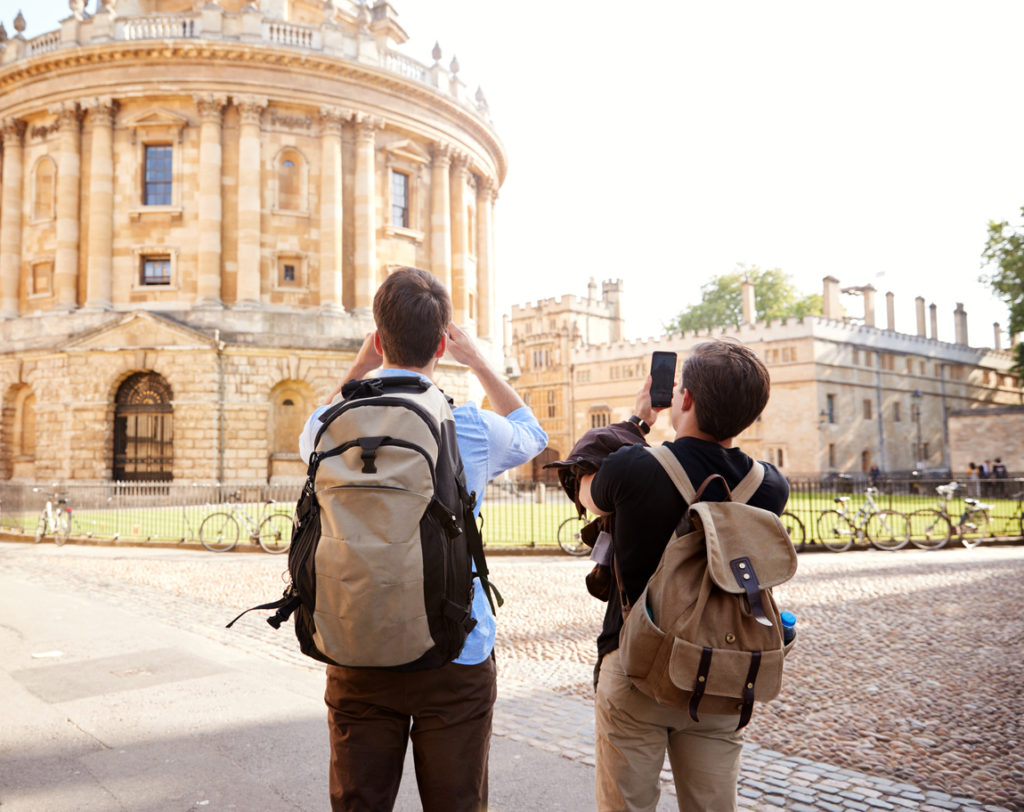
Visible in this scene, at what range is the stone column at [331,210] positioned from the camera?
33.2m

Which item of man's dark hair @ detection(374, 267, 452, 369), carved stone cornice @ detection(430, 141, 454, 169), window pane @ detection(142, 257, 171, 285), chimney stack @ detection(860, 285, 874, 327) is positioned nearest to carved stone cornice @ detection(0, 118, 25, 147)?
window pane @ detection(142, 257, 171, 285)

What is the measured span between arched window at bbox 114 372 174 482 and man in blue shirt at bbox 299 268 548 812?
101 feet

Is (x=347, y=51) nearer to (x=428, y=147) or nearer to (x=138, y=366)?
(x=428, y=147)

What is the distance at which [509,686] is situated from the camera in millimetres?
6344

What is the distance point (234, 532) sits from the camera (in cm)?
1698

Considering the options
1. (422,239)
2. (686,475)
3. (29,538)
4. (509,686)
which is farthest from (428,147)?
(686,475)

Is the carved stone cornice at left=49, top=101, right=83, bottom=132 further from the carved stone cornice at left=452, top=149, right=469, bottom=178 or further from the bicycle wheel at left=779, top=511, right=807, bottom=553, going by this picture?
the bicycle wheel at left=779, top=511, right=807, bottom=553

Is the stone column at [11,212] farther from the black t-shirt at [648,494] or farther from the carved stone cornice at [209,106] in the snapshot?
the black t-shirt at [648,494]

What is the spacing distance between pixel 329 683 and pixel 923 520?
18948 millimetres

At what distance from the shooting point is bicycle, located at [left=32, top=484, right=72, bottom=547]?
17.6m

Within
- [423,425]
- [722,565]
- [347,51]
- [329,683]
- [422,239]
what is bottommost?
[329,683]

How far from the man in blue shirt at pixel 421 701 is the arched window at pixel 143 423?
30730mm

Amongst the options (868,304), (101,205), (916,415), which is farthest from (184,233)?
(916,415)

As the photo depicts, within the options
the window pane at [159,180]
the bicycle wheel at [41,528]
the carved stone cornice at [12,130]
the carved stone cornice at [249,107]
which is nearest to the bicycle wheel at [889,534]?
the bicycle wheel at [41,528]
